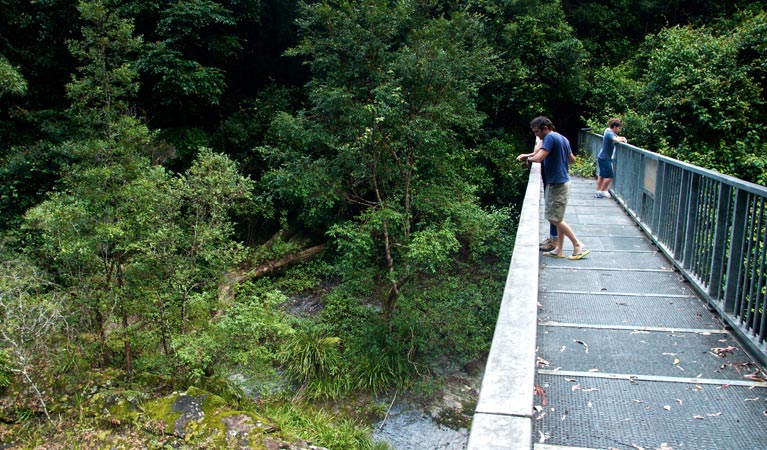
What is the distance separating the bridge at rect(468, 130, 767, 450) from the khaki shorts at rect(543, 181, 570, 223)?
0.65 feet

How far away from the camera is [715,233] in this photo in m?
4.15

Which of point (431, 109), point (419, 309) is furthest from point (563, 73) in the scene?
point (419, 309)

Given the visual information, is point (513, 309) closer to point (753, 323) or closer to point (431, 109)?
point (753, 323)

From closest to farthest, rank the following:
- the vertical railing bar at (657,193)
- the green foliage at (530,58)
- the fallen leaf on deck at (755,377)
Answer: the fallen leaf on deck at (755,377) < the vertical railing bar at (657,193) < the green foliage at (530,58)

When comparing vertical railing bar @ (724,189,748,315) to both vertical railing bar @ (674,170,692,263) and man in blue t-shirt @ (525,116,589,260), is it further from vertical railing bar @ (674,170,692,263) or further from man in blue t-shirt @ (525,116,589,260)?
man in blue t-shirt @ (525,116,589,260)

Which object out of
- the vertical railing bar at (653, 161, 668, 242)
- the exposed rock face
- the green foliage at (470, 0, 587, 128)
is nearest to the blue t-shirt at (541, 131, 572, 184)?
the vertical railing bar at (653, 161, 668, 242)

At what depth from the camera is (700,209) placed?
15.8 feet

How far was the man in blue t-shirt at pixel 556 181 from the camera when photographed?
5.98 meters

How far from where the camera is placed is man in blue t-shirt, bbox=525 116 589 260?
598 cm

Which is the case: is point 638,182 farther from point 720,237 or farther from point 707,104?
point 707,104

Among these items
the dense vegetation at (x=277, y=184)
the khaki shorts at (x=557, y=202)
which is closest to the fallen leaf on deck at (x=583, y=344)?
the khaki shorts at (x=557, y=202)

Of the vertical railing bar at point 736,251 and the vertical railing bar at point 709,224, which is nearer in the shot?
the vertical railing bar at point 736,251

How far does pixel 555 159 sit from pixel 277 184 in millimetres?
7422

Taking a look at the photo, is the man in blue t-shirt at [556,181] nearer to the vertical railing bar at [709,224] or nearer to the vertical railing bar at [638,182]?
the vertical railing bar at [709,224]
